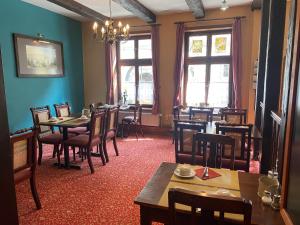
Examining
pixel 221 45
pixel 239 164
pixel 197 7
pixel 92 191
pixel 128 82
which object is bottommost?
pixel 92 191

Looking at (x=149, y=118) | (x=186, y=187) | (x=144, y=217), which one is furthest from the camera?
(x=149, y=118)

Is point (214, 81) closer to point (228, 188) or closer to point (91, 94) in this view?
point (91, 94)

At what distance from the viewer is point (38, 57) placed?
5.04 m

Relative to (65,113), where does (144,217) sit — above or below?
below

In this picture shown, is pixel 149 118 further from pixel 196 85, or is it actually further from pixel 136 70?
pixel 196 85

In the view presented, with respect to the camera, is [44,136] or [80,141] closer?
[80,141]

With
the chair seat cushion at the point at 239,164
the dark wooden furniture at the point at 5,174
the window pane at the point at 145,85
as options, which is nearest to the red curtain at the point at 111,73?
the window pane at the point at 145,85

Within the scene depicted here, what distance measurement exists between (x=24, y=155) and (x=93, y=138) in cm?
132

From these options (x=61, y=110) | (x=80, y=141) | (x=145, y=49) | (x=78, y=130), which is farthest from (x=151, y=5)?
(x=80, y=141)

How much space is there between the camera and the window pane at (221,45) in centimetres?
541

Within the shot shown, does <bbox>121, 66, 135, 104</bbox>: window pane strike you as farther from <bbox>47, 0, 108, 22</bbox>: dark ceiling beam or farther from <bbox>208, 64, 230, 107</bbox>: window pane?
<bbox>208, 64, 230, 107</bbox>: window pane

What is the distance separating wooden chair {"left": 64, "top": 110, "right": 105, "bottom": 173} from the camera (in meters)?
3.56

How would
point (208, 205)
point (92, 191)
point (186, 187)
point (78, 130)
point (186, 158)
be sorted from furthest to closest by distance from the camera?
point (78, 130) < point (92, 191) < point (186, 158) < point (186, 187) < point (208, 205)

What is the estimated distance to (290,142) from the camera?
1.26m
